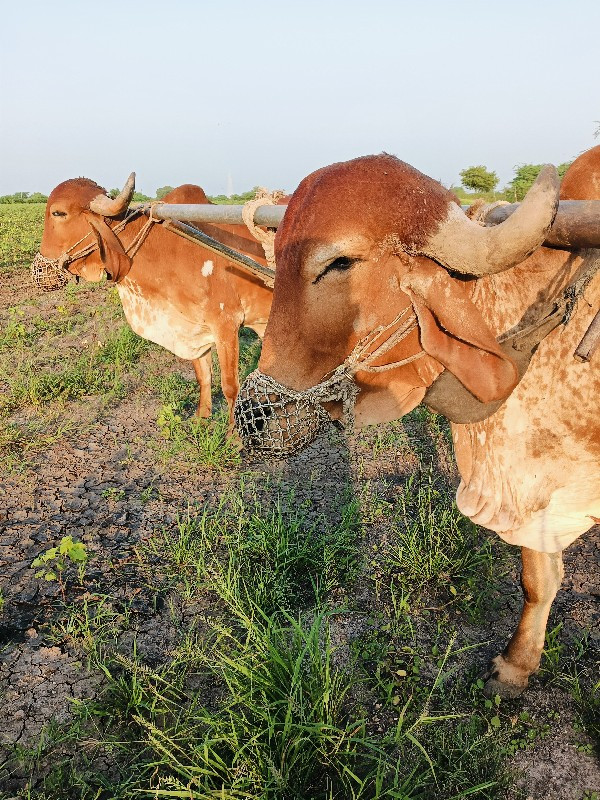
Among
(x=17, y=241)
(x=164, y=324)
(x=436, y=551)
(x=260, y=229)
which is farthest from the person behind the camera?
(x=17, y=241)

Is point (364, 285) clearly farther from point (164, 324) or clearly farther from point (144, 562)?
point (164, 324)

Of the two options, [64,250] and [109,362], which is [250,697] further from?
[109,362]

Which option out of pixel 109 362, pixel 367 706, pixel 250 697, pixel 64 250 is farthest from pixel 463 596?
pixel 109 362

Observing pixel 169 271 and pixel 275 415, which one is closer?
pixel 275 415

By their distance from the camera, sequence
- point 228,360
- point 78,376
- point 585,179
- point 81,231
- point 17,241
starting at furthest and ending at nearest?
point 17,241 < point 78,376 < point 228,360 < point 81,231 < point 585,179

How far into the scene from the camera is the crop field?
6.92 ft

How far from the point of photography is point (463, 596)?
9.99 ft

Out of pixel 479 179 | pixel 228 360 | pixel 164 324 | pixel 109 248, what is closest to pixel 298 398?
pixel 228 360

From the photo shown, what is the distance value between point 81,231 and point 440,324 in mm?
4094

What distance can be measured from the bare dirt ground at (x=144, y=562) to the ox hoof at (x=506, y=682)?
55 millimetres

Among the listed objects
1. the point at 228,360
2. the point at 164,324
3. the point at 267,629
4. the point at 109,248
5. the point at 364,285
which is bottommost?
the point at 267,629

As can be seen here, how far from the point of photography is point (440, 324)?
5.67 feet

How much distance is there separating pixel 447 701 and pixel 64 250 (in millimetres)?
4366

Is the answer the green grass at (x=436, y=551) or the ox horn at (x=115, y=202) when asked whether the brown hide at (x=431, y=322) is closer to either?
the green grass at (x=436, y=551)
